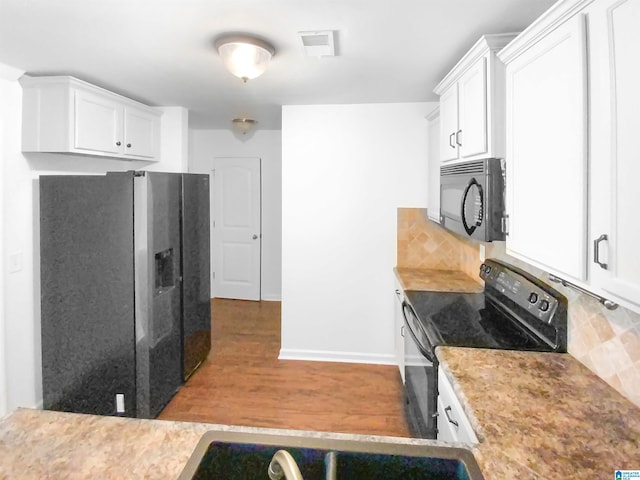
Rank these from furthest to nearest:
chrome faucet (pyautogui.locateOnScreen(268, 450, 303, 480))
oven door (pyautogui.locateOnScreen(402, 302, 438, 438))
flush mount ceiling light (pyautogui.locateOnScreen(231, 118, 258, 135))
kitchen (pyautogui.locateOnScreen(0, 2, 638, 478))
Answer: flush mount ceiling light (pyautogui.locateOnScreen(231, 118, 258, 135))
kitchen (pyautogui.locateOnScreen(0, 2, 638, 478))
oven door (pyautogui.locateOnScreen(402, 302, 438, 438))
chrome faucet (pyautogui.locateOnScreen(268, 450, 303, 480))

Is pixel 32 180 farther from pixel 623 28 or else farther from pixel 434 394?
pixel 623 28

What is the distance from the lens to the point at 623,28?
933mm

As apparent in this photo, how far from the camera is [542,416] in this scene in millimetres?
1169

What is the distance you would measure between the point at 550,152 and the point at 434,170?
1.85 meters

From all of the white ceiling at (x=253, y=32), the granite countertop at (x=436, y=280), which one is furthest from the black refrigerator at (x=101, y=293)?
the granite countertop at (x=436, y=280)

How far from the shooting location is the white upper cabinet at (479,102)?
1.76 metres

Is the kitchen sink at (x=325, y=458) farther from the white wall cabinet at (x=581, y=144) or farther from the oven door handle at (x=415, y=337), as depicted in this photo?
the oven door handle at (x=415, y=337)

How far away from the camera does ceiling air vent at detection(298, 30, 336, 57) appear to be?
1898 millimetres

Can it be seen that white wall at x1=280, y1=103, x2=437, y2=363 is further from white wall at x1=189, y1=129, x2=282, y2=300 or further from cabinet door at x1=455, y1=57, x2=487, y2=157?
white wall at x1=189, y1=129, x2=282, y2=300

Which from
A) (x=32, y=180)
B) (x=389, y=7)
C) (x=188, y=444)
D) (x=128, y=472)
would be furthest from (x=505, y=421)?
(x=32, y=180)

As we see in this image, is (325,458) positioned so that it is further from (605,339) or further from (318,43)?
(318,43)

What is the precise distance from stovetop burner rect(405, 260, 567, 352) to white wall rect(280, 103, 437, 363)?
1.03 metres

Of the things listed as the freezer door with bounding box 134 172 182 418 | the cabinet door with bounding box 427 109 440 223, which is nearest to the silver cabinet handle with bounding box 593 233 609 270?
the cabinet door with bounding box 427 109 440 223

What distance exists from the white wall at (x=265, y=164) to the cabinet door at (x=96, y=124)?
241 cm
